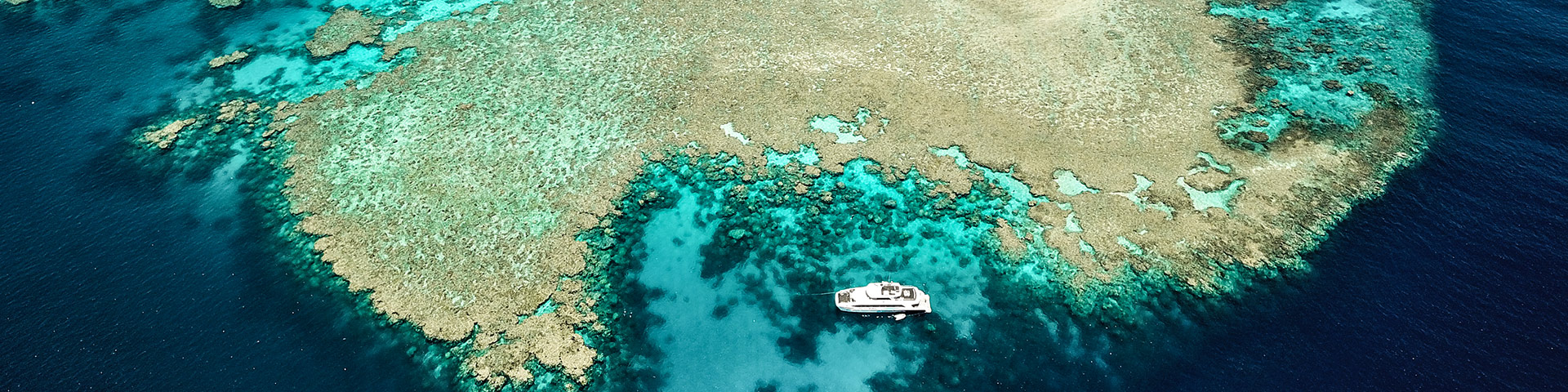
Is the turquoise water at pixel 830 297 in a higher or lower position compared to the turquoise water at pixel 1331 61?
lower

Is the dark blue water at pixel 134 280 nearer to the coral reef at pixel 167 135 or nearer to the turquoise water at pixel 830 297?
the coral reef at pixel 167 135

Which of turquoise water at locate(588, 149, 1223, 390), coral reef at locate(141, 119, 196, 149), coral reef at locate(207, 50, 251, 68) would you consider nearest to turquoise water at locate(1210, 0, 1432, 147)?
turquoise water at locate(588, 149, 1223, 390)

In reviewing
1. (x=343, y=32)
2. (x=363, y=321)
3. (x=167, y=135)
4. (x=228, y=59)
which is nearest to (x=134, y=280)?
(x=363, y=321)

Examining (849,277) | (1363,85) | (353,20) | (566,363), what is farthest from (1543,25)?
(353,20)

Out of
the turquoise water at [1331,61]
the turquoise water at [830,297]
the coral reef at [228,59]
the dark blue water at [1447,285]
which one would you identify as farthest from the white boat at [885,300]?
the coral reef at [228,59]

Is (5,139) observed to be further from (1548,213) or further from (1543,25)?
(1543,25)

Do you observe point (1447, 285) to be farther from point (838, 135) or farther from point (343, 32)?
point (343, 32)

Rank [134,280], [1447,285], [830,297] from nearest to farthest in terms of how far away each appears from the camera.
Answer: [1447,285], [830,297], [134,280]

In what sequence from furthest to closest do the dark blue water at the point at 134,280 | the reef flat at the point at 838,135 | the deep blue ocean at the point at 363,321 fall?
the reef flat at the point at 838,135 < the dark blue water at the point at 134,280 < the deep blue ocean at the point at 363,321
